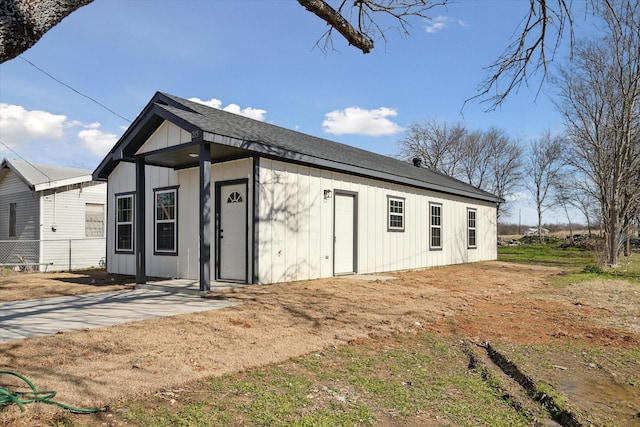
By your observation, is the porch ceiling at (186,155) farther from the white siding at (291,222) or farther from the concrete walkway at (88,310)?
the concrete walkway at (88,310)

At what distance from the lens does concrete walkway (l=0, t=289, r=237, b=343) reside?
5.32 meters

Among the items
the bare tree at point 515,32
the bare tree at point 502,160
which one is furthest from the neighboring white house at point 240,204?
the bare tree at point 502,160

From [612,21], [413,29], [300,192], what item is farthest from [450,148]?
[413,29]

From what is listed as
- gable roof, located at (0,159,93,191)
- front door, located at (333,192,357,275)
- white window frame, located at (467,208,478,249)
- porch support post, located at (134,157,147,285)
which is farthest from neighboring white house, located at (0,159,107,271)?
white window frame, located at (467,208,478,249)

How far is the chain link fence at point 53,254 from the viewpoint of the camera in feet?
50.6

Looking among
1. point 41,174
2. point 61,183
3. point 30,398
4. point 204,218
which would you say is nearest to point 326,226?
point 204,218

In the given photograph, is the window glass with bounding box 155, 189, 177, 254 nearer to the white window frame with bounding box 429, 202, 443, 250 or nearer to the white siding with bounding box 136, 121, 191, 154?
the white siding with bounding box 136, 121, 191, 154

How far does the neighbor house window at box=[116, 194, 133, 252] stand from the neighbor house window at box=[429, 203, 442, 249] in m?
9.77

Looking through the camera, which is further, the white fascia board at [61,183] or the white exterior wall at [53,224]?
A: the white exterior wall at [53,224]

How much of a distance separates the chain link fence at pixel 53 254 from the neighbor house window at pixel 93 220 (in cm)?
52

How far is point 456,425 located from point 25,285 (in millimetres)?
10130

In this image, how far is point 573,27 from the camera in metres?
4.66

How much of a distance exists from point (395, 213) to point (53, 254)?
12495mm

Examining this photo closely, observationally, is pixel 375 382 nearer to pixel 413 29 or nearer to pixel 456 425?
pixel 456 425
